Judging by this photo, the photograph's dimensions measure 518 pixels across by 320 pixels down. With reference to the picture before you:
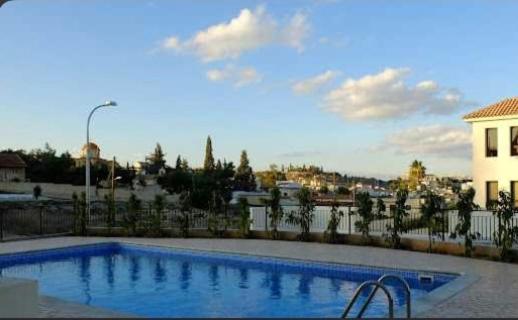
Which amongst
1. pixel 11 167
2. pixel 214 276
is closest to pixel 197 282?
pixel 214 276

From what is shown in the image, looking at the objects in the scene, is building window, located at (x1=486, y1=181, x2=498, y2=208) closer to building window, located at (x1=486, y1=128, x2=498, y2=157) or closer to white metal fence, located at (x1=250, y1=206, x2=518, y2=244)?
building window, located at (x1=486, y1=128, x2=498, y2=157)

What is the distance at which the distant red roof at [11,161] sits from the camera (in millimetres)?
68525

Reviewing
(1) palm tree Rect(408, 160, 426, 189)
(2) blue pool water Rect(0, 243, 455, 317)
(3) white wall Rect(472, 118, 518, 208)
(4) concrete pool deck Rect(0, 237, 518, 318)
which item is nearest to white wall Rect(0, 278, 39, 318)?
(4) concrete pool deck Rect(0, 237, 518, 318)

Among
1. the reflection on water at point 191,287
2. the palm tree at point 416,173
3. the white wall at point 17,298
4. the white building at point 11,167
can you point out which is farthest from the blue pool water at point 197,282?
the white building at point 11,167

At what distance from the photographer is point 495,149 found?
917 inches

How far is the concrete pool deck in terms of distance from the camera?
28.3 feet

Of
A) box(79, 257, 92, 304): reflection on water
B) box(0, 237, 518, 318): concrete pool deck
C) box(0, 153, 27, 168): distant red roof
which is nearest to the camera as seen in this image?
box(0, 237, 518, 318): concrete pool deck

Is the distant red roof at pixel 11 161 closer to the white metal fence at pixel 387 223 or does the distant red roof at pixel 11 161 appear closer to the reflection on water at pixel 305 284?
the white metal fence at pixel 387 223

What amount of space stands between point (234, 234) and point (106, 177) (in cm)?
5332

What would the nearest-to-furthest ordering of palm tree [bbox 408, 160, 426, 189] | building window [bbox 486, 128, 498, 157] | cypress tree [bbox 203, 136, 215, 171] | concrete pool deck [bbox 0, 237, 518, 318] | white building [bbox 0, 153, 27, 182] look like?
concrete pool deck [bbox 0, 237, 518, 318], building window [bbox 486, 128, 498, 157], palm tree [bbox 408, 160, 426, 189], white building [bbox 0, 153, 27, 182], cypress tree [bbox 203, 136, 215, 171]

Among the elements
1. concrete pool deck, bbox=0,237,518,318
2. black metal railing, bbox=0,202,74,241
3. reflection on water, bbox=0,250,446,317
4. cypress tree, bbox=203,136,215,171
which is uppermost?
cypress tree, bbox=203,136,215,171

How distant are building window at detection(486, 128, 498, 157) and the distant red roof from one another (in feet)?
198

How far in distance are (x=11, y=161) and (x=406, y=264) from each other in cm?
6625

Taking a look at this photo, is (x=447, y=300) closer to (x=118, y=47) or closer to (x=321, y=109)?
(x=118, y=47)
